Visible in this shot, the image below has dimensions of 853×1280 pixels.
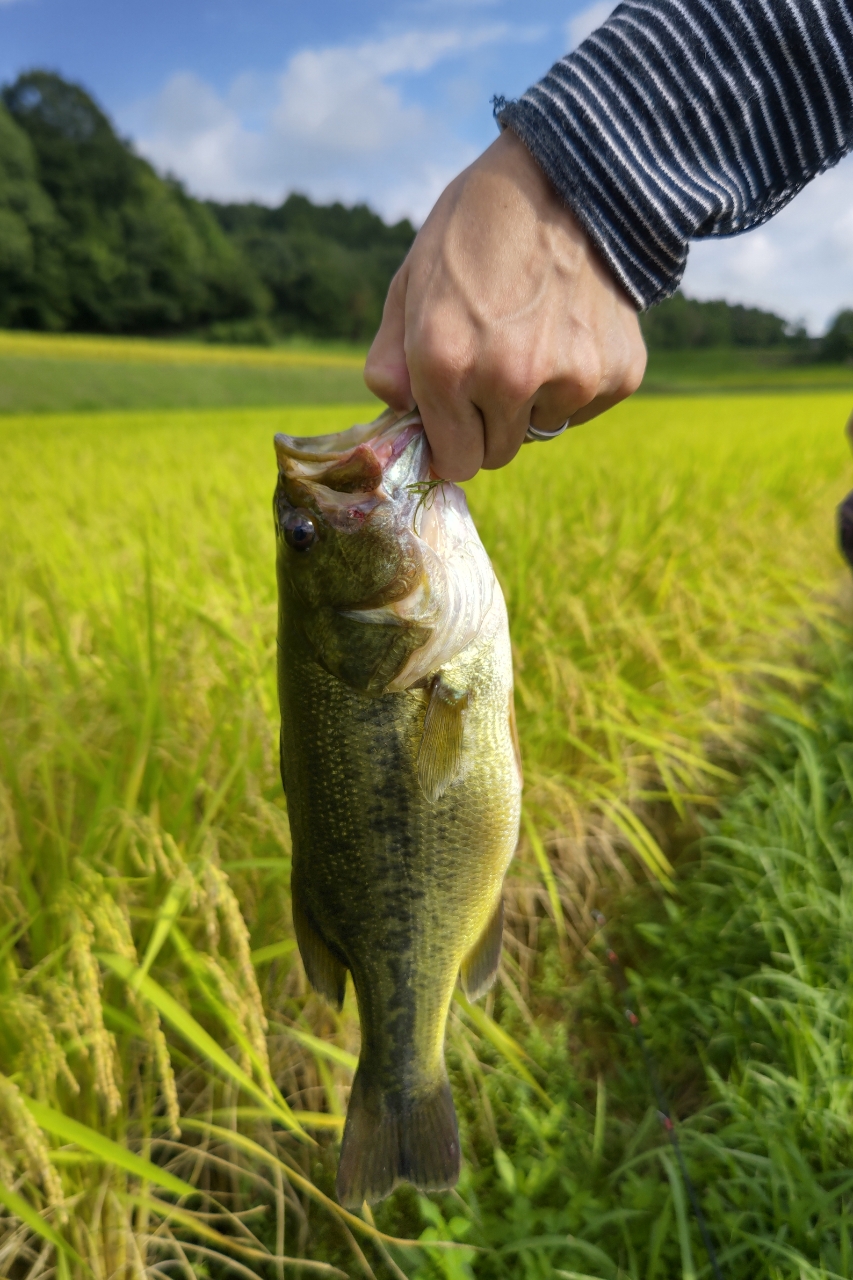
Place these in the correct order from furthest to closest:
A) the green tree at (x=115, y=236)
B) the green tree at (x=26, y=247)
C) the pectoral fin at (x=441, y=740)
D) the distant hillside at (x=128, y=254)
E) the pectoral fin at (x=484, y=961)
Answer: the green tree at (x=115, y=236)
the distant hillside at (x=128, y=254)
the green tree at (x=26, y=247)
the pectoral fin at (x=484, y=961)
the pectoral fin at (x=441, y=740)

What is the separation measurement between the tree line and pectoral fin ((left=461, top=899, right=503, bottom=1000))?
151 ft

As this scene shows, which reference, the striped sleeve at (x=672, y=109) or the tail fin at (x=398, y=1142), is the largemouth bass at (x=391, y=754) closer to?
the tail fin at (x=398, y=1142)

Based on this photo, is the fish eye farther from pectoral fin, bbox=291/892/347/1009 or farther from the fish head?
pectoral fin, bbox=291/892/347/1009

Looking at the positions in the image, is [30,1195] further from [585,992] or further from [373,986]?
[585,992]

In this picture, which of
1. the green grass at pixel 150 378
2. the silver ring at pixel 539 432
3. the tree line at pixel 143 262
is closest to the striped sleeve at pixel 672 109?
the silver ring at pixel 539 432

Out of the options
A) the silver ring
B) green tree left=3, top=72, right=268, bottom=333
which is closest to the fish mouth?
the silver ring

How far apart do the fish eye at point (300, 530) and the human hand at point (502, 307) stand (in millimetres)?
229

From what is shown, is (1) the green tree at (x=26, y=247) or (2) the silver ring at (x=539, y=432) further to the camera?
(1) the green tree at (x=26, y=247)

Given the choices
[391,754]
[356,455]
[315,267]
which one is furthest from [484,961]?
[315,267]

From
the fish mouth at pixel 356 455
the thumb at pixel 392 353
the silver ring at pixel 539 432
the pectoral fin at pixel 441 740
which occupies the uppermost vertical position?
the thumb at pixel 392 353

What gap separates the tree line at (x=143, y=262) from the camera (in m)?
46.6

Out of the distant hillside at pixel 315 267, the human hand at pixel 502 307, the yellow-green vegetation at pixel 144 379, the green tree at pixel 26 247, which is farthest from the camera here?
the distant hillside at pixel 315 267

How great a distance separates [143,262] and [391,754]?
193ft

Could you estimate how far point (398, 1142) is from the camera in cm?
127
